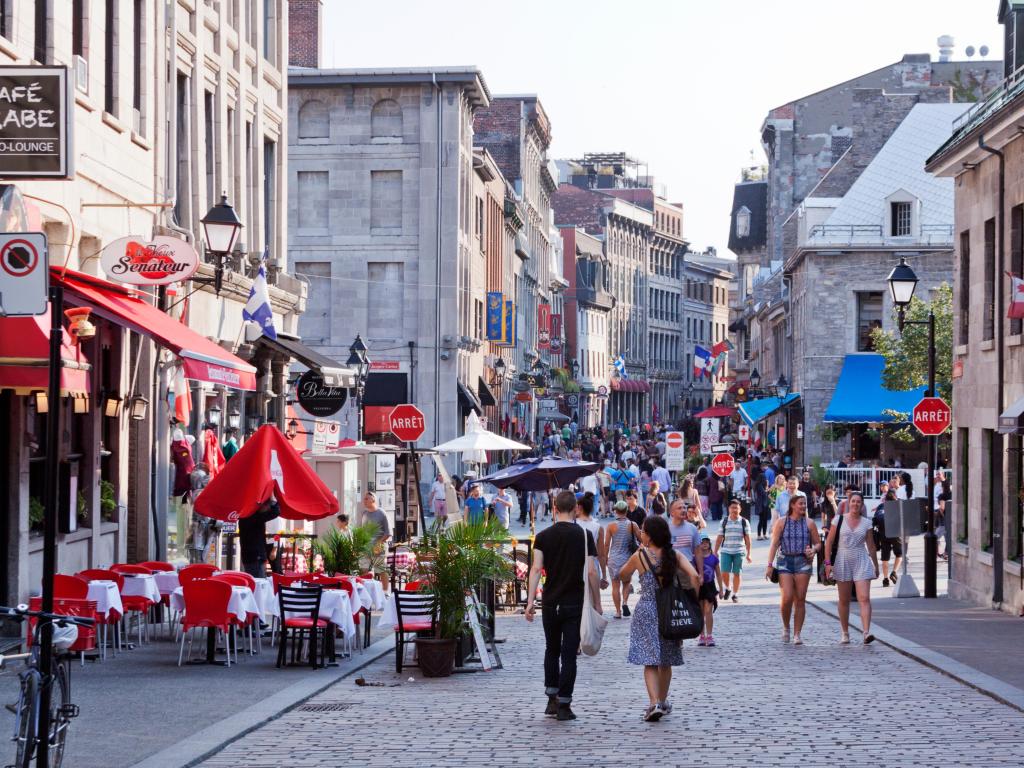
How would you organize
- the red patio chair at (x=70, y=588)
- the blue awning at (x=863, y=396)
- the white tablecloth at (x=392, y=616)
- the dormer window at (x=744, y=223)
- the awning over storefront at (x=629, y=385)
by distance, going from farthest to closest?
the awning over storefront at (x=629, y=385), the dormer window at (x=744, y=223), the blue awning at (x=863, y=396), the white tablecloth at (x=392, y=616), the red patio chair at (x=70, y=588)

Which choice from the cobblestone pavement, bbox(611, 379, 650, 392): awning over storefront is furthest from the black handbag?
bbox(611, 379, 650, 392): awning over storefront

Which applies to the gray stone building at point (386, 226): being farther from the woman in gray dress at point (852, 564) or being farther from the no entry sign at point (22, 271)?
the no entry sign at point (22, 271)

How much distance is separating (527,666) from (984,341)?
10.9 metres

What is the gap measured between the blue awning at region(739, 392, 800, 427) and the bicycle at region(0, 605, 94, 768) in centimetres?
5016

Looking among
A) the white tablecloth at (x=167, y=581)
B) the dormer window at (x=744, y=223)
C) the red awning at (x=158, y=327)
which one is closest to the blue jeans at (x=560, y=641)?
the white tablecloth at (x=167, y=581)

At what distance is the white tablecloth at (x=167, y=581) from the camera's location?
16969 mm

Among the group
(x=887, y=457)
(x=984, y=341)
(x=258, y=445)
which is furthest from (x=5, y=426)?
(x=887, y=457)

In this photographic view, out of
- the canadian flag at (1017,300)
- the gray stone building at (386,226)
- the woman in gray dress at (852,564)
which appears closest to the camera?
the woman in gray dress at (852,564)

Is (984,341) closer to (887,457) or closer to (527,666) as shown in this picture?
(527,666)

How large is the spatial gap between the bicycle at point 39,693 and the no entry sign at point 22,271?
156cm

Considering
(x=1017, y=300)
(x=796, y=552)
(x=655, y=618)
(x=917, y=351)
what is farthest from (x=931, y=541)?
(x=917, y=351)

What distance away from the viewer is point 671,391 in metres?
147

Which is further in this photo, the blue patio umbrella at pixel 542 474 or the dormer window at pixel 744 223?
the dormer window at pixel 744 223

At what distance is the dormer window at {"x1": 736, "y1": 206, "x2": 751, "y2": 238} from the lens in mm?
107938
